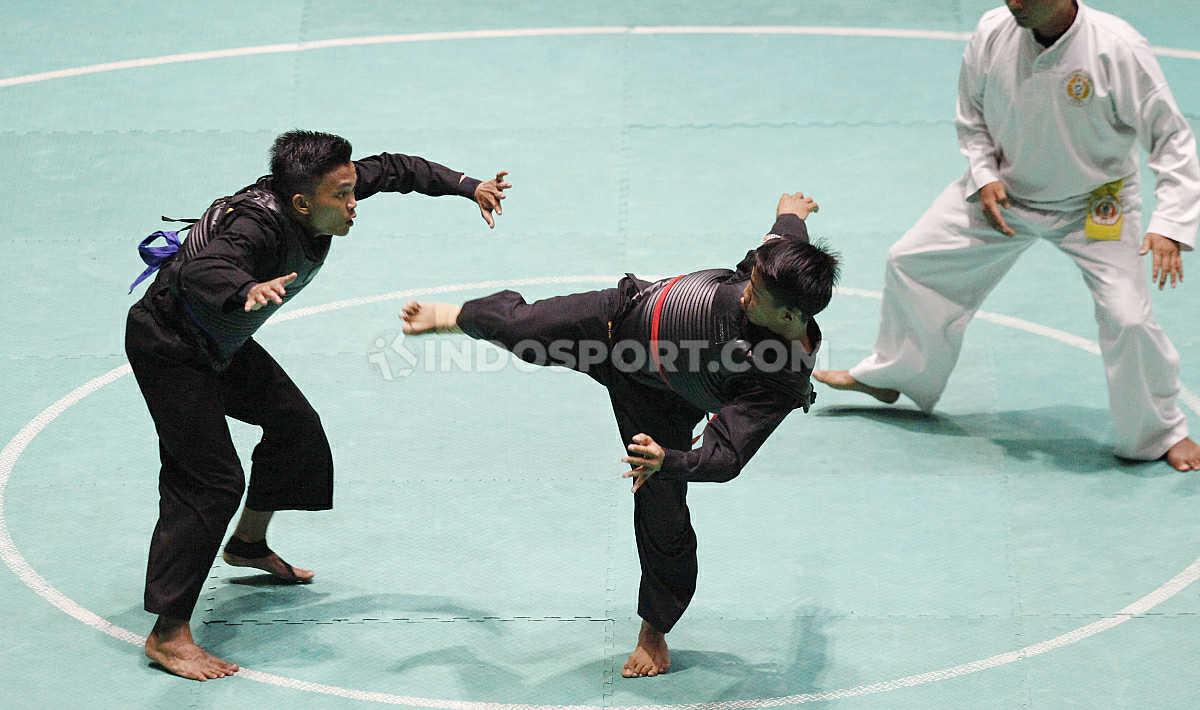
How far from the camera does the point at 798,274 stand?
432 centimetres

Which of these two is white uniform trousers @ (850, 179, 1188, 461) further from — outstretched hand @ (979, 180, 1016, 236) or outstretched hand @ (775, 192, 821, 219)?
outstretched hand @ (775, 192, 821, 219)

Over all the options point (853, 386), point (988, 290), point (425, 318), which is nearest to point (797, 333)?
point (425, 318)

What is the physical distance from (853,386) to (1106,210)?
1347 millimetres

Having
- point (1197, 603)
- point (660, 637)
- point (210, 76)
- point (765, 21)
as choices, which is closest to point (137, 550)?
point (660, 637)

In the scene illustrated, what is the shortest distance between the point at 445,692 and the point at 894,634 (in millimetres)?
1576

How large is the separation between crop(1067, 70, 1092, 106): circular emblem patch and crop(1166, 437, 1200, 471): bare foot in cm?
152

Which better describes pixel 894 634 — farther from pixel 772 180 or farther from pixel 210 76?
pixel 210 76

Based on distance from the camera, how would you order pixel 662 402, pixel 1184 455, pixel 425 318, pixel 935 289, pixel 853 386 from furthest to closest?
pixel 853 386
pixel 935 289
pixel 1184 455
pixel 662 402
pixel 425 318

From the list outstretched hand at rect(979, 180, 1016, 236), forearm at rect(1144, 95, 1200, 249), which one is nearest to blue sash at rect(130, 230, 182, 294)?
outstretched hand at rect(979, 180, 1016, 236)

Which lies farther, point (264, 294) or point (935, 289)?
point (935, 289)

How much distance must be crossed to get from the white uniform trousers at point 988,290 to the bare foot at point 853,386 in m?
0.06

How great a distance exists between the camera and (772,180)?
8.65 meters

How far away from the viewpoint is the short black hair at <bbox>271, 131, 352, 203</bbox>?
4.96 meters

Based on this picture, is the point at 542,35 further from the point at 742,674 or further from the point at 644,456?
the point at 644,456
